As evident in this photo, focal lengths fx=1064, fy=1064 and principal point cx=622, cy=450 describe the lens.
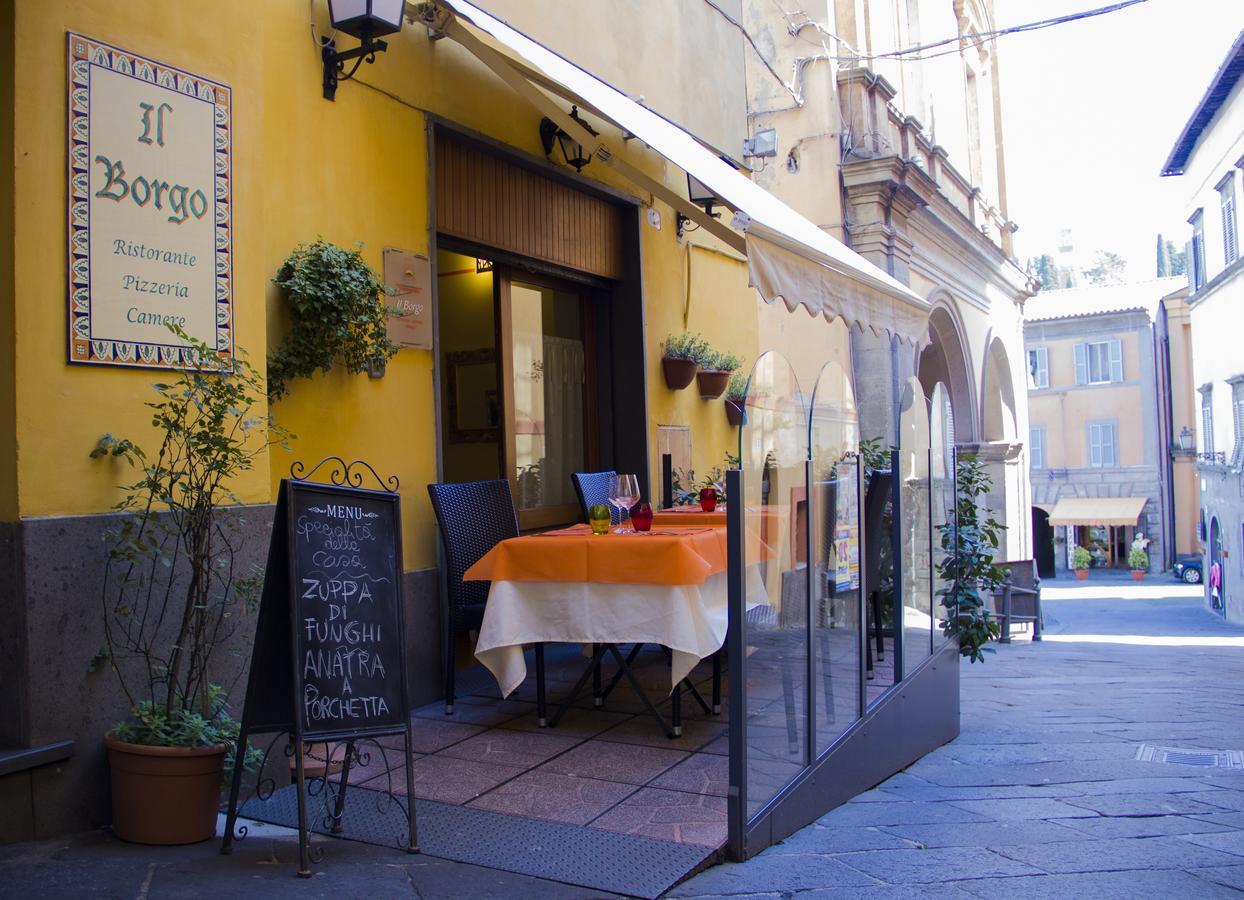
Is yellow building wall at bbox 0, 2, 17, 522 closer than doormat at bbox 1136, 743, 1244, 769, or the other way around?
yellow building wall at bbox 0, 2, 17, 522

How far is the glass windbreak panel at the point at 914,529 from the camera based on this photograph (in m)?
5.16

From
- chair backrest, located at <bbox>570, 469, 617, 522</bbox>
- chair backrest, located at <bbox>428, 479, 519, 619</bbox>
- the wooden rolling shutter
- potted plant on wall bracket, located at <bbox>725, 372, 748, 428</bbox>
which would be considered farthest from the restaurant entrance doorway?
potted plant on wall bracket, located at <bbox>725, 372, 748, 428</bbox>

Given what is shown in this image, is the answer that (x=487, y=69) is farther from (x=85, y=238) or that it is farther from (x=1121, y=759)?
(x=1121, y=759)

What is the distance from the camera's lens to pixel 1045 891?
3.01m

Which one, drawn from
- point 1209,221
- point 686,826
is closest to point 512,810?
point 686,826

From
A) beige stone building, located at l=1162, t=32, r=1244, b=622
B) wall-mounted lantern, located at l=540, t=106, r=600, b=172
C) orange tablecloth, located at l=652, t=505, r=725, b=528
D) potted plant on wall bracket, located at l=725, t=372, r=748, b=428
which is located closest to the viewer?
orange tablecloth, located at l=652, t=505, r=725, b=528

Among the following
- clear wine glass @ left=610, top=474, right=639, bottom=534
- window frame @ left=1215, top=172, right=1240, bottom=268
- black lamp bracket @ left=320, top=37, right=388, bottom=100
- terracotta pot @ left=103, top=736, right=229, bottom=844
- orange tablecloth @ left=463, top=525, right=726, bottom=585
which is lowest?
terracotta pot @ left=103, top=736, right=229, bottom=844

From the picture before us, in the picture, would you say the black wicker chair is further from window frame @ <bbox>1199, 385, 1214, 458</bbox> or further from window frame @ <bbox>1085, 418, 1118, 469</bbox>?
window frame @ <bbox>1085, 418, 1118, 469</bbox>

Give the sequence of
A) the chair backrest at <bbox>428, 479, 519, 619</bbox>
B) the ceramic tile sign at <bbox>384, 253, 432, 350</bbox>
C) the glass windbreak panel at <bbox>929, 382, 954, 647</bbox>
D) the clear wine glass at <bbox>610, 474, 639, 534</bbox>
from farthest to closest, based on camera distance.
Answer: the glass windbreak panel at <bbox>929, 382, 954, 647</bbox>
the ceramic tile sign at <bbox>384, 253, 432, 350</bbox>
the chair backrest at <bbox>428, 479, 519, 619</bbox>
the clear wine glass at <bbox>610, 474, 639, 534</bbox>

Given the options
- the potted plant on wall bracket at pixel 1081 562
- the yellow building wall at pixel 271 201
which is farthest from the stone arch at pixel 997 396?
the potted plant on wall bracket at pixel 1081 562

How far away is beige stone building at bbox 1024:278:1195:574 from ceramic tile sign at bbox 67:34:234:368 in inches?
1235

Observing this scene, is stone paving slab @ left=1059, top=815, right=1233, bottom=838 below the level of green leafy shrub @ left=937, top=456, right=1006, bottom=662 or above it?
below

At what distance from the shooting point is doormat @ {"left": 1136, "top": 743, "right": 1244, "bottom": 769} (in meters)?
5.03

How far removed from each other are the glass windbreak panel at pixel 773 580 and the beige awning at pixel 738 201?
0.44m
